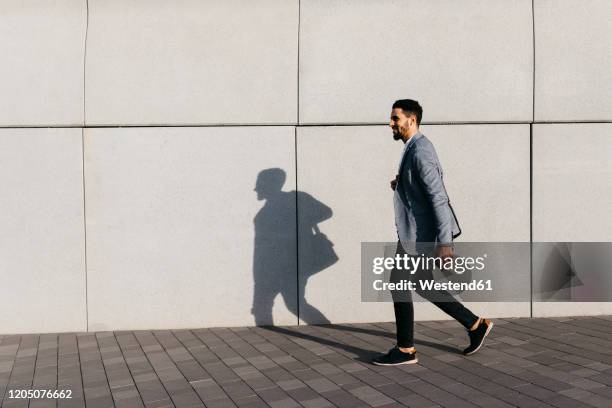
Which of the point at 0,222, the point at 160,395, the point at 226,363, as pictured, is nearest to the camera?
the point at 160,395

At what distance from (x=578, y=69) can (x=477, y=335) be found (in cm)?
292

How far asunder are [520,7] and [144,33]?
3538mm

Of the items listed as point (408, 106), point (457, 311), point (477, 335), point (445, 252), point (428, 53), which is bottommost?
point (477, 335)

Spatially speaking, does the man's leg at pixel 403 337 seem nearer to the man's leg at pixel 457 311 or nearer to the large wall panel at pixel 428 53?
the man's leg at pixel 457 311

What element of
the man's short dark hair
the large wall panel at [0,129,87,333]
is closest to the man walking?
the man's short dark hair

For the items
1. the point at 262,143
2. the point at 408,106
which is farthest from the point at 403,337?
the point at 262,143

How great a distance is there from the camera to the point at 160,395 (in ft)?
14.1

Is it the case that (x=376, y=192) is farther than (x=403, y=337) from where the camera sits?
Yes

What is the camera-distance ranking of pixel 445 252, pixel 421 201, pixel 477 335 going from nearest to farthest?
1. pixel 445 252
2. pixel 421 201
3. pixel 477 335

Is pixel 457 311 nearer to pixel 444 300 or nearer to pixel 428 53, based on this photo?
pixel 444 300

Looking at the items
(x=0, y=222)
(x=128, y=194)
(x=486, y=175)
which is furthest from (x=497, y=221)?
(x=0, y=222)

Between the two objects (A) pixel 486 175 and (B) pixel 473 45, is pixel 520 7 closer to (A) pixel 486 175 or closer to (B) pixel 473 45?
(B) pixel 473 45

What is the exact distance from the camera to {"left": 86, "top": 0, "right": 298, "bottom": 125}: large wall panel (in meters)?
6.14

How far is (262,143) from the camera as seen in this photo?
616 centimetres
